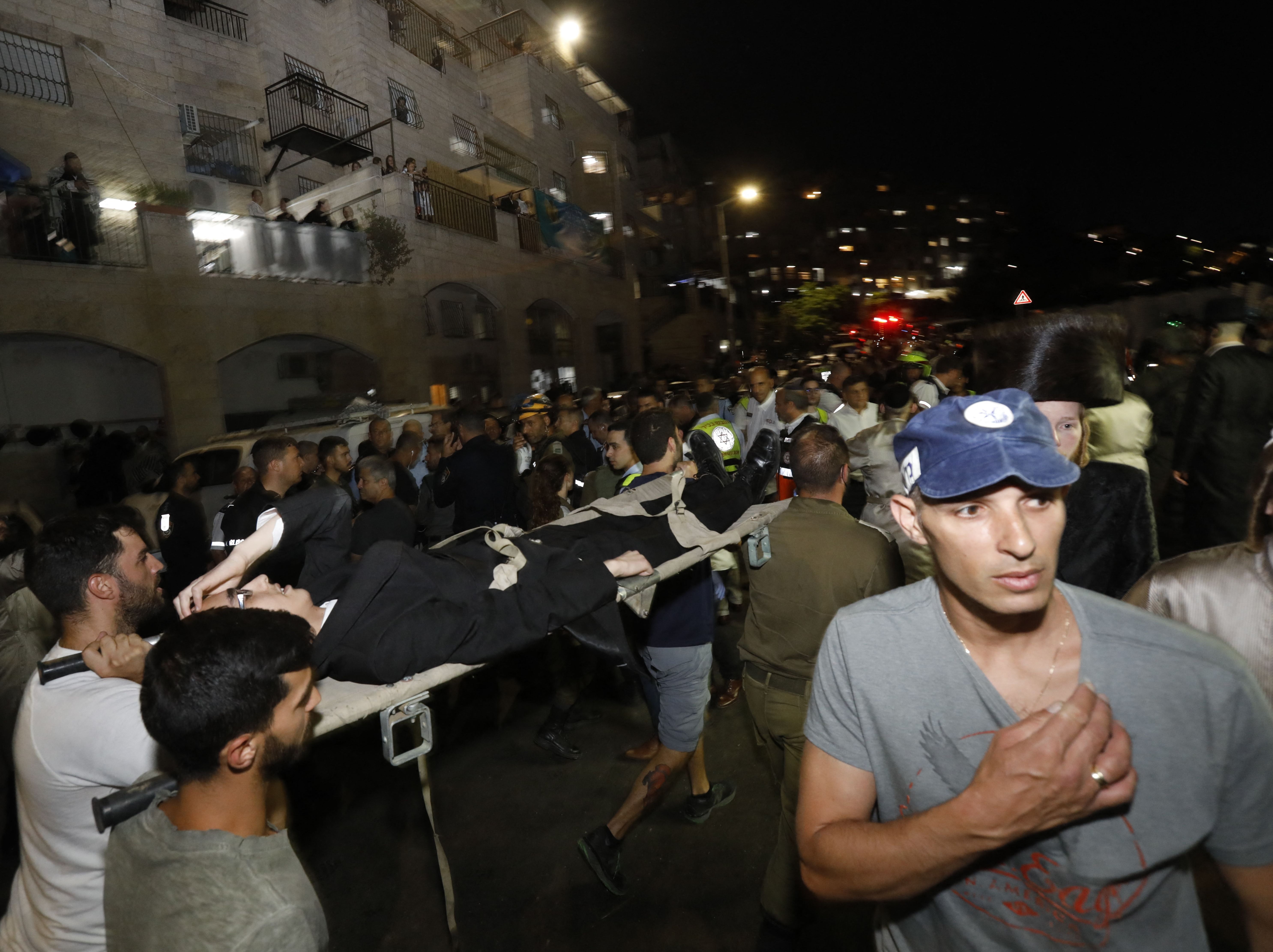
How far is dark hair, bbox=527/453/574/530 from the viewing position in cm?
529

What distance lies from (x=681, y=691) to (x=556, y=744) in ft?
4.65

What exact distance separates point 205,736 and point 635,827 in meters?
2.72

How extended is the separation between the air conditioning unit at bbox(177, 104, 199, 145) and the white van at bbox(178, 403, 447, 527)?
807 centimetres

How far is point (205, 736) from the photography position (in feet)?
5.00

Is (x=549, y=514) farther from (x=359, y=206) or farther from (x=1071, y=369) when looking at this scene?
(x=359, y=206)

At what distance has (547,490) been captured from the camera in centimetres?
532

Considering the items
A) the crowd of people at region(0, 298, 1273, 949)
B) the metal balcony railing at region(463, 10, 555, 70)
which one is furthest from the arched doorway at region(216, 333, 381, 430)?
the metal balcony railing at region(463, 10, 555, 70)

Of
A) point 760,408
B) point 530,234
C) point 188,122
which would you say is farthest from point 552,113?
point 760,408

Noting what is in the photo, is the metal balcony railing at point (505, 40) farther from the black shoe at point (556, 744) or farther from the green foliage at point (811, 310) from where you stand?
the black shoe at point (556, 744)

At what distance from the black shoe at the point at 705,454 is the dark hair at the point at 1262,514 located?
12.2 ft

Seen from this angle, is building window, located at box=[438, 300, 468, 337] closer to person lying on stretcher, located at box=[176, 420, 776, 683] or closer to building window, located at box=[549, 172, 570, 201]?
building window, located at box=[549, 172, 570, 201]

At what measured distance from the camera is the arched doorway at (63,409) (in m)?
11.3

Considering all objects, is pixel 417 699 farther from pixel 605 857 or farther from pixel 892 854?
pixel 605 857

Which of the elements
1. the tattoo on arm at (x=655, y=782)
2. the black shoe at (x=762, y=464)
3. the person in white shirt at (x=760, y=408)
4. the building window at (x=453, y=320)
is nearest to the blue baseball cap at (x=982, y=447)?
the tattoo on arm at (x=655, y=782)
